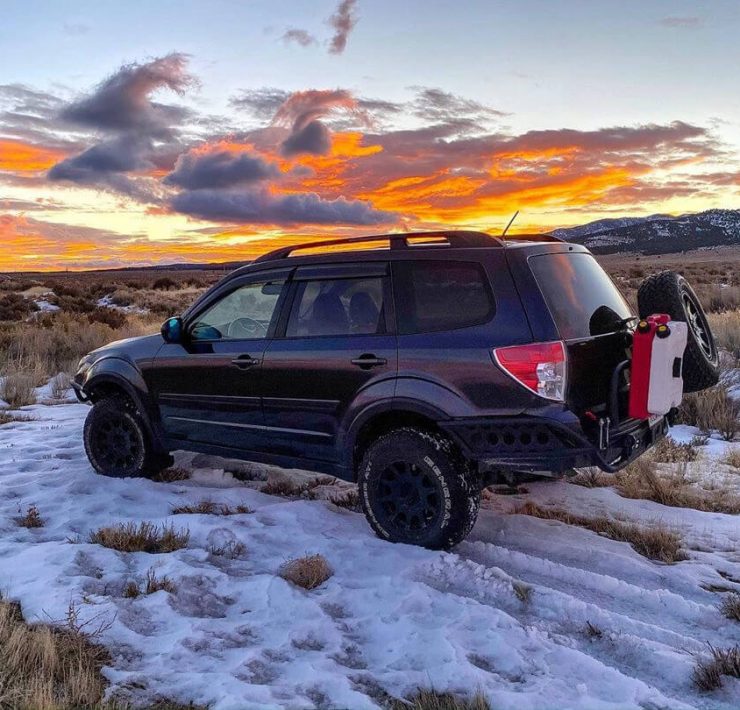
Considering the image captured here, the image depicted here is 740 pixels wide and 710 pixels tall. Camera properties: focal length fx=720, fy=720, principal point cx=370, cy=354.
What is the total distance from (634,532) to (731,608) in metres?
1.10

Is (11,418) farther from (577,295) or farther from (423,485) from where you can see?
(577,295)

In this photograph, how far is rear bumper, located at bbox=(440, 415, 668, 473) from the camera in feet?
13.6

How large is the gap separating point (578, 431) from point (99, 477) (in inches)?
168

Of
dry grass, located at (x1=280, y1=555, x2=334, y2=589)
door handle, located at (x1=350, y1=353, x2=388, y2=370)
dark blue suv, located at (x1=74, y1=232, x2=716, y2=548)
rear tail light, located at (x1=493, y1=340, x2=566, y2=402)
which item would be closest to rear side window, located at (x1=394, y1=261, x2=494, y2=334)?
dark blue suv, located at (x1=74, y1=232, x2=716, y2=548)

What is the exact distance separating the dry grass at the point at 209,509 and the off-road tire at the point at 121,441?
3.05 ft

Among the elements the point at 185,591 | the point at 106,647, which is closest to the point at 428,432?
the point at 185,591

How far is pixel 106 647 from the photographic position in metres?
3.47

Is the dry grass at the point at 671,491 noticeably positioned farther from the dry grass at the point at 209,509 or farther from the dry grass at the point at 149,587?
the dry grass at the point at 149,587

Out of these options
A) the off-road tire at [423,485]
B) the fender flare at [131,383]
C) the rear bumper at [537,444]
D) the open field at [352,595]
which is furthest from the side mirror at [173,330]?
the rear bumper at [537,444]

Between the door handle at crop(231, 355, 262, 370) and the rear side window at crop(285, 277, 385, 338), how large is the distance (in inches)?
13.6

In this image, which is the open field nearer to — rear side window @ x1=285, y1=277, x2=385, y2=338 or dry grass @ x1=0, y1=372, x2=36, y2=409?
rear side window @ x1=285, y1=277, x2=385, y2=338

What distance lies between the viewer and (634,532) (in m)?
4.94

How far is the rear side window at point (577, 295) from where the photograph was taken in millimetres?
4277

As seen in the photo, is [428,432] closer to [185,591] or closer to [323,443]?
[323,443]
